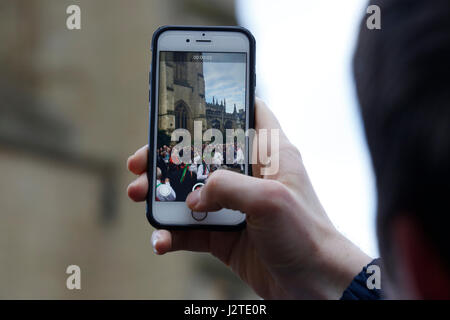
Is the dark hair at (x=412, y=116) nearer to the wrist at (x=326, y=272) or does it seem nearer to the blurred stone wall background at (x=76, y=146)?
the wrist at (x=326, y=272)

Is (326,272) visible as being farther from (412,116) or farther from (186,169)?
(412,116)

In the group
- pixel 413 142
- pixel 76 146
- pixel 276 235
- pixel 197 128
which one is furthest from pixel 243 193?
pixel 76 146

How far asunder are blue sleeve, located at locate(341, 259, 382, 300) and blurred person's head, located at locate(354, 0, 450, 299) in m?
0.40

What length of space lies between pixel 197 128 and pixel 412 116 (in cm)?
60

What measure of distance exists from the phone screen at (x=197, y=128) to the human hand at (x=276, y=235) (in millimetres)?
44

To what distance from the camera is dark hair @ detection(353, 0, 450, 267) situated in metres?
0.25

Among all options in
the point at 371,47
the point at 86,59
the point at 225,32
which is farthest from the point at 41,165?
the point at 371,47

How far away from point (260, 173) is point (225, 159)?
0.08 metres

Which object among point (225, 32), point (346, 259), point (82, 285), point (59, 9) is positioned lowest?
point (82, 285)

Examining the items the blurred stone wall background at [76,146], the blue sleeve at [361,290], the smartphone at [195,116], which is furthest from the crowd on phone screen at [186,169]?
the blurred stone wall background at [76,146]

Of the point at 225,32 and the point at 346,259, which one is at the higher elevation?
the point at 225,32

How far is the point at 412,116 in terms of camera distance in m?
0.27
